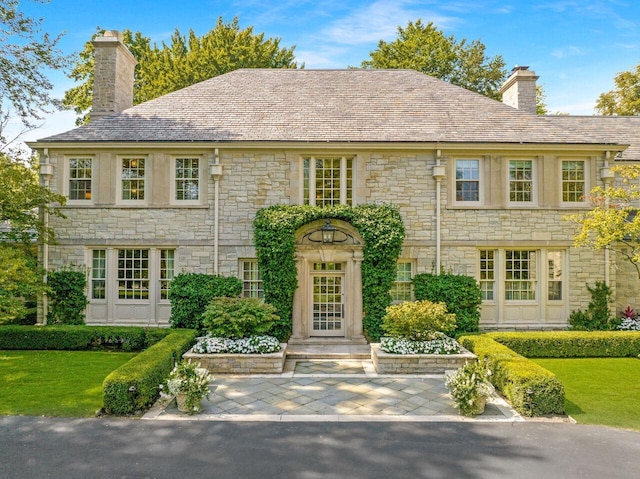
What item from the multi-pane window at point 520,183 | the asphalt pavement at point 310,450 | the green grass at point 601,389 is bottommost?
the asphalt pavement at point 310,450

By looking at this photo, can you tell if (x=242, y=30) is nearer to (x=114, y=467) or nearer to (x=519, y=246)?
(x=519, y=246)

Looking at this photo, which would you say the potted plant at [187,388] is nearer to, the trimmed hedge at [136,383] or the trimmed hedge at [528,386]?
the trimmed hedge at [136,383]

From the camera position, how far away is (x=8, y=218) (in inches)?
492

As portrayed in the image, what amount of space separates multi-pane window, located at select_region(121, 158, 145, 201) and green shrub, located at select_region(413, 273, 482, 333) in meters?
9.89

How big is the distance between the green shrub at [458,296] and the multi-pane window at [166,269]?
8228 millimetres

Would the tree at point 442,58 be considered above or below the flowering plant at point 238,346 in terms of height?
above

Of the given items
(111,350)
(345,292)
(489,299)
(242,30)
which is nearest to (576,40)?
(489,299)

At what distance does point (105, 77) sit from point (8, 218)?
246 inches

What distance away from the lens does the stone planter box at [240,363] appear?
1022cm

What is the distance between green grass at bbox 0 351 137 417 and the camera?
789 centimetres

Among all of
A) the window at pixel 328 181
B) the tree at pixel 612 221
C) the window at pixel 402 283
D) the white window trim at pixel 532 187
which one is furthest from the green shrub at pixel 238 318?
the tree at pixel 612 221

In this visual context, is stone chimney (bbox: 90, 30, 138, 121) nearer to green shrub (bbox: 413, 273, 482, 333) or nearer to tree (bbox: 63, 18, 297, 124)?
tree (bbox: 63, 18, 297, 124)

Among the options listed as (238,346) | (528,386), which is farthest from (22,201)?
(528,386)

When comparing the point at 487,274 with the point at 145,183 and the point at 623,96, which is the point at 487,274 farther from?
the point at 623,96
